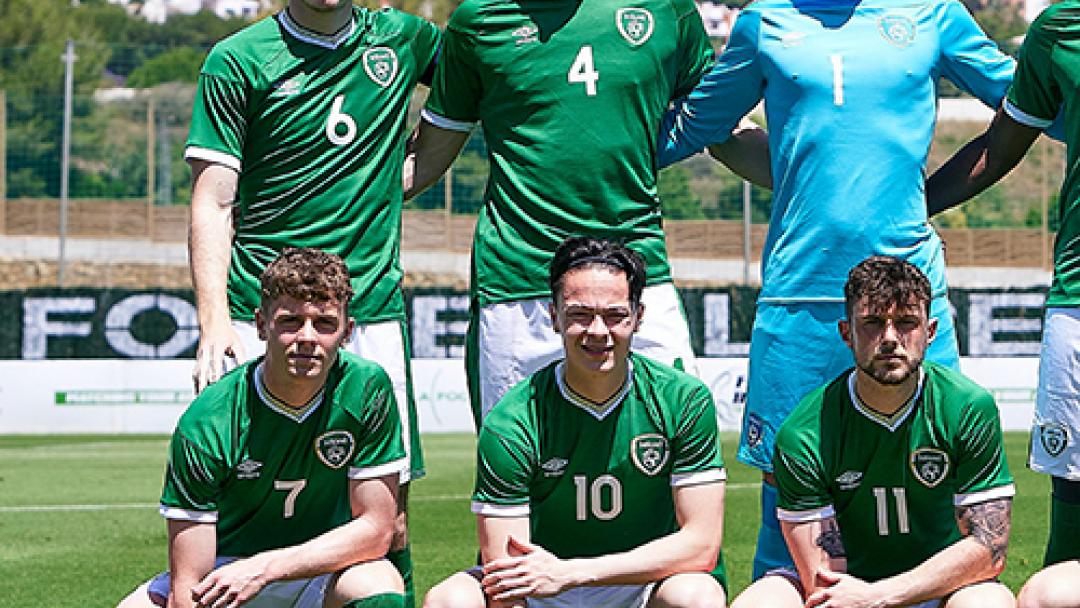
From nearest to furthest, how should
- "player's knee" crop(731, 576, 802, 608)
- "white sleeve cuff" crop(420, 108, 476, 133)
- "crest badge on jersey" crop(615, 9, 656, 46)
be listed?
"player's knee" crop(731, 576, 802, 608) → "crest badge on jersey" crop(615, 9, 656, 46) → "white sleeve cuff" crop(420, 108, 476, 133)

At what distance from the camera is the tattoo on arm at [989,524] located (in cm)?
393

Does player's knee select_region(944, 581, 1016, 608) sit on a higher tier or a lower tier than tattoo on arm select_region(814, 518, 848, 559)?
lower

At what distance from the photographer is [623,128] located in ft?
14.6

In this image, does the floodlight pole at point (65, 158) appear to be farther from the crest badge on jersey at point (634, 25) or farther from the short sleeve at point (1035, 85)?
the short sleeve at point (1035, 85)

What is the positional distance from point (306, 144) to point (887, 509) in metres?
1.90

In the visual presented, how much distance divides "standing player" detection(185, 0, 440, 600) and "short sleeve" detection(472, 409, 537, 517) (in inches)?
20.8

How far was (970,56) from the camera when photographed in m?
4.48

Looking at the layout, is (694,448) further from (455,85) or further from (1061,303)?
(455,85)

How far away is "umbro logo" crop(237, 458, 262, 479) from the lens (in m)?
4.14

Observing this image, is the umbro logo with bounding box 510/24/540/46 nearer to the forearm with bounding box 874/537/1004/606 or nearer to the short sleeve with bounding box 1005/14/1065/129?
the short sleeve with bounding box 1005/14/1065/129

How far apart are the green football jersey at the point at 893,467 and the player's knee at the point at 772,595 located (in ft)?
0.57

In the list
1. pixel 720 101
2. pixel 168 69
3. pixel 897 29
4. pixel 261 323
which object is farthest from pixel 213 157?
pixel 168 69

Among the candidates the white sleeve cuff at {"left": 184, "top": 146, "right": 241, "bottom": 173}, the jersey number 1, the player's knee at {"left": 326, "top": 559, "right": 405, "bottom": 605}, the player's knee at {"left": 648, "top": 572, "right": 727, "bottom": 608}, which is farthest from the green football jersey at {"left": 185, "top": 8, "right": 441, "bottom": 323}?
the player's knee at {"left": 648, "top": 572, "right": 727, "bottom": 608}

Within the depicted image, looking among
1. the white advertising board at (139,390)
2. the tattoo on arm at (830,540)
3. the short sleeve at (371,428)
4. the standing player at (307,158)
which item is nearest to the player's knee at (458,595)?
the short sleeve at (371,428)
